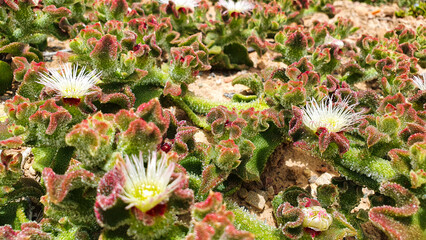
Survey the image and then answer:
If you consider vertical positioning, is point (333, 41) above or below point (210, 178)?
above

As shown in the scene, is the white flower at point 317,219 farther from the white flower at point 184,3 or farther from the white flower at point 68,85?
the white flower at point 184,3

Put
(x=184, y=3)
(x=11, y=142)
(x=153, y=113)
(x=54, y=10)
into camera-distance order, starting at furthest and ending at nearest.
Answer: (x=184, y=3) < (x=54, y=10) < (x=11, y=142) < (x=153, y=113)

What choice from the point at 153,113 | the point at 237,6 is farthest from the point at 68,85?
the point at 237,6

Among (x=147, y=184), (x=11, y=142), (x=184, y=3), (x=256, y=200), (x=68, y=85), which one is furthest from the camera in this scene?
(x=184, y=3)

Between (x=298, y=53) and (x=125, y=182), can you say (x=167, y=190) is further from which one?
(x=298, y=53)

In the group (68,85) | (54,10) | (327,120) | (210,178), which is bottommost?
(210,178)

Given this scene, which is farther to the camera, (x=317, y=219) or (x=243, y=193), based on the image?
(x=243, y=193)

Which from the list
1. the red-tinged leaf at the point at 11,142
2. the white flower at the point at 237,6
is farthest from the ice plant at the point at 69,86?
the white flower at the point at 237,6

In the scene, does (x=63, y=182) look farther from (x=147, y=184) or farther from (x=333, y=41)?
(x=333, y=41)
